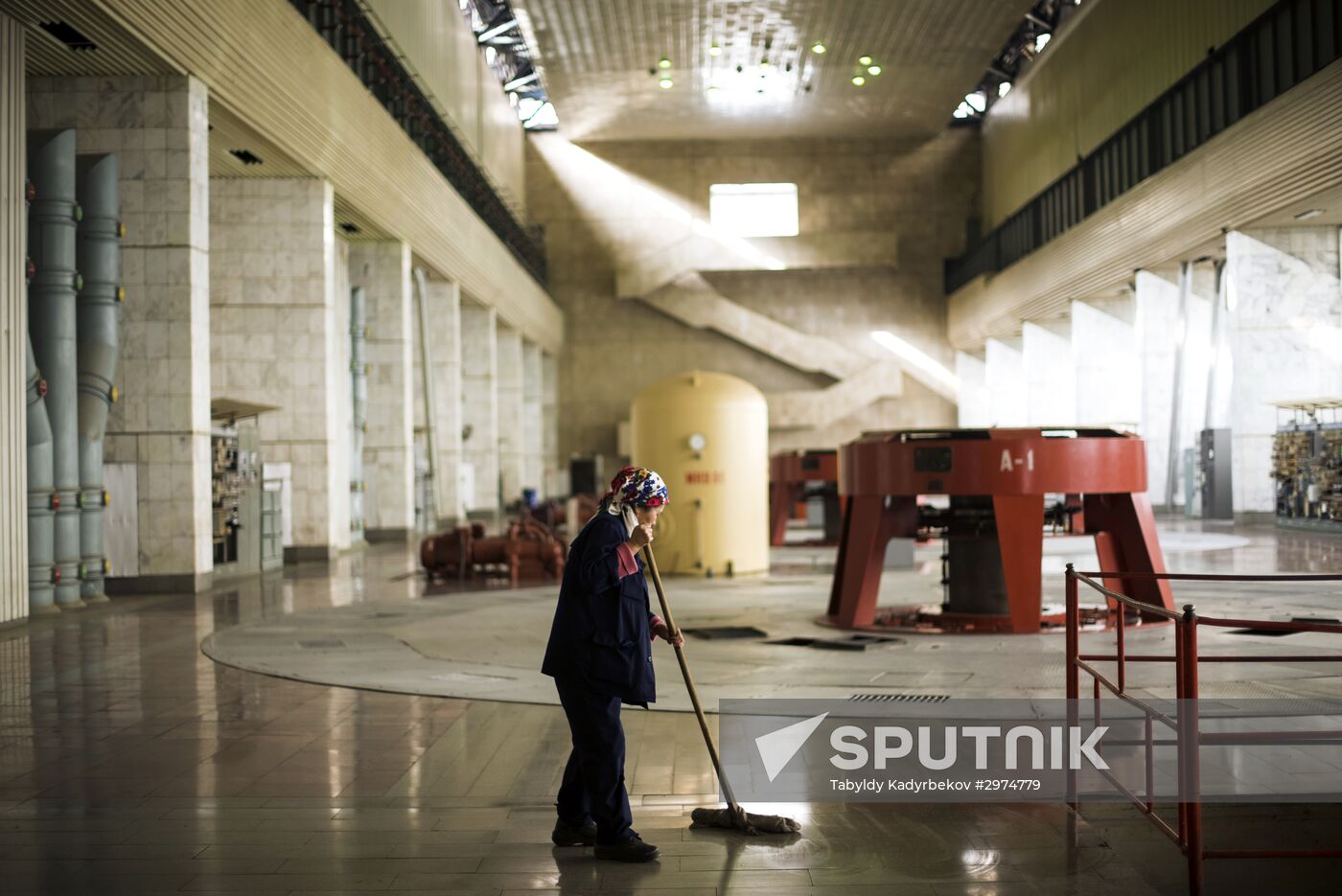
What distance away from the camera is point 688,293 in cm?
4481

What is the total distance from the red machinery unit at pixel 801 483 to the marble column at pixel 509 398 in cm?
1623

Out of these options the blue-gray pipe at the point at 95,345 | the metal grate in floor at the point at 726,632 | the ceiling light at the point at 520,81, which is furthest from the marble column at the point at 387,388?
the ceiling light at the point at 520,81

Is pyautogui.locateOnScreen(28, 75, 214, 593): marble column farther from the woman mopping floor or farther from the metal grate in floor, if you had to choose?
the woman mopping floor

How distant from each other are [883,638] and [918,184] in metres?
36.9

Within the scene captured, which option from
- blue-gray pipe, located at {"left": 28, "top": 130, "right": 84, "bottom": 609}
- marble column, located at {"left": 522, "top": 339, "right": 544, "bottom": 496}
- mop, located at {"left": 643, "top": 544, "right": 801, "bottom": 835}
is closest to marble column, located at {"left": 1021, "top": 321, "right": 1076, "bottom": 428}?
marble column, located at {"left": 522, "top": 339, "right": 544, "bottom": 496}

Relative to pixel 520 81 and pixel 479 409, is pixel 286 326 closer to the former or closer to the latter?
pixel 479 409

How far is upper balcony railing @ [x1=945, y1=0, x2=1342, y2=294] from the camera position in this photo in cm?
2038

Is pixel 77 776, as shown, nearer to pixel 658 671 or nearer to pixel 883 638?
pixel 658 671

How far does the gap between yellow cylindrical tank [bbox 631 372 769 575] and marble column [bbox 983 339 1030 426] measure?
2600cm

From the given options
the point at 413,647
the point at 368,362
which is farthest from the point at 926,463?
the point at 368,362

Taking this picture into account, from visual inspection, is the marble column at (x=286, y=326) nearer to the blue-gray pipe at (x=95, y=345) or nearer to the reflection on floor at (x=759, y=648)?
the blue-gray pipe at (x=95, y=345)

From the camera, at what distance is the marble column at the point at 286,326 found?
2045 cm

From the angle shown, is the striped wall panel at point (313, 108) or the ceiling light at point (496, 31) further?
the ceiling light at point (496, 31)

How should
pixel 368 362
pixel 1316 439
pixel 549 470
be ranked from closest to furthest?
pixel 1316 439 → pixel 368 362 → pixel 549 470
